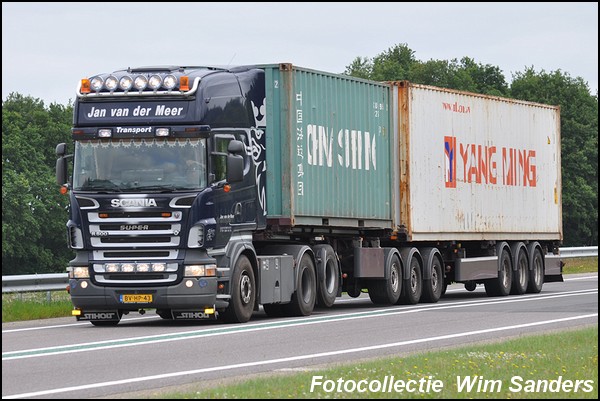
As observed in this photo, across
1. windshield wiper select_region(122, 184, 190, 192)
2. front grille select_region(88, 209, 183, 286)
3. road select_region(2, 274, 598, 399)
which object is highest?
windshield wiper select_region(122, 184, 190, 192)

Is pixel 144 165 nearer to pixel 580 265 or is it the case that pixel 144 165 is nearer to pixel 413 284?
pixel 413 284

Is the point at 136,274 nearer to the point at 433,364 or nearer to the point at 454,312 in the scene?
the point at 454,312

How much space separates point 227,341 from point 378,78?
9255 centimetres

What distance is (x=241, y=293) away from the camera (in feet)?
75.0

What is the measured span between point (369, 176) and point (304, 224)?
3.36m

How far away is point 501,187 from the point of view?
33875mm

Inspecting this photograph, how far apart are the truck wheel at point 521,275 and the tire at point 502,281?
177mm

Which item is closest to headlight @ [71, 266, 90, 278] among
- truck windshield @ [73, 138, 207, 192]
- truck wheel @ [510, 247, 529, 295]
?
truck windshield @ [73, 138, 207, 192]

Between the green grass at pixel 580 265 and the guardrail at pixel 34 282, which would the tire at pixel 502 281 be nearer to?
the guardrail at pixel 34 282

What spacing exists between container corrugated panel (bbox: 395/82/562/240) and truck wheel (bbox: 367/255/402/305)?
0.87m

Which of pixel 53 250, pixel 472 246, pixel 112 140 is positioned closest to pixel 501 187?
pixel 472 246

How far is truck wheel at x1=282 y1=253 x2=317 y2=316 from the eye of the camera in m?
24.7

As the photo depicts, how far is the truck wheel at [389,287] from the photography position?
28469mm
